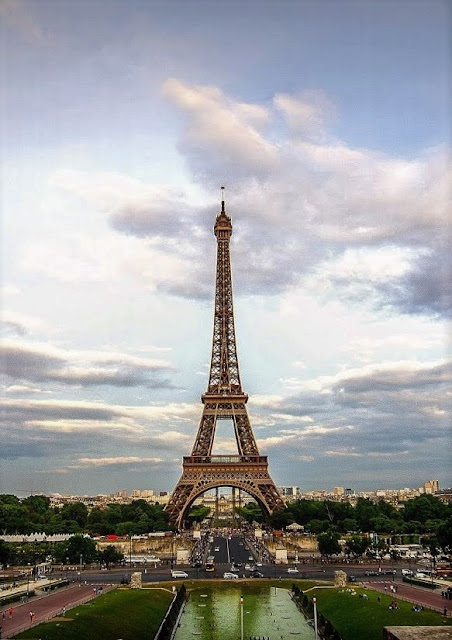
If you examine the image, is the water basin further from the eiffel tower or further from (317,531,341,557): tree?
the eiffel tower

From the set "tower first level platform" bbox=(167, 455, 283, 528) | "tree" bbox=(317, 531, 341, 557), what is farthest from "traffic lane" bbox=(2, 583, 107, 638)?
"tower first level platform" bbox=(167, 455, 283, 528)

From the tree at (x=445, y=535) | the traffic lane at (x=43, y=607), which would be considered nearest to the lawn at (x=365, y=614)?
the traffic lane at (x=43, y=607)

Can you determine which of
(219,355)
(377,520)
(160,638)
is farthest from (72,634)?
(377,520)

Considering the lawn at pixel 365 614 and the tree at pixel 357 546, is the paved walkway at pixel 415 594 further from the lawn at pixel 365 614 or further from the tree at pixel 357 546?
the tree at pixel 357 546

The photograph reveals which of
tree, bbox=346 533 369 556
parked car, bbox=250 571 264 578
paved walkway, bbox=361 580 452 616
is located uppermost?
tree, bbox=346 533 369 556

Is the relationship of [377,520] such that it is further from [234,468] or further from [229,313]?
[229,313]

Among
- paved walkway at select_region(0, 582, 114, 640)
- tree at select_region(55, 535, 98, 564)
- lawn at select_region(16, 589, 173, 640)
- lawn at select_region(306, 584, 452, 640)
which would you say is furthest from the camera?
tree at select_region(55, 535, 98, 564)

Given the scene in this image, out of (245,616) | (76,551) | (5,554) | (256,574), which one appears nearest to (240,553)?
(256,574)

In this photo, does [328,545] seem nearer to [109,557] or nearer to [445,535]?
[445,535]

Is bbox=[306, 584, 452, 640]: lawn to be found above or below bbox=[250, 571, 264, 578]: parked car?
below
